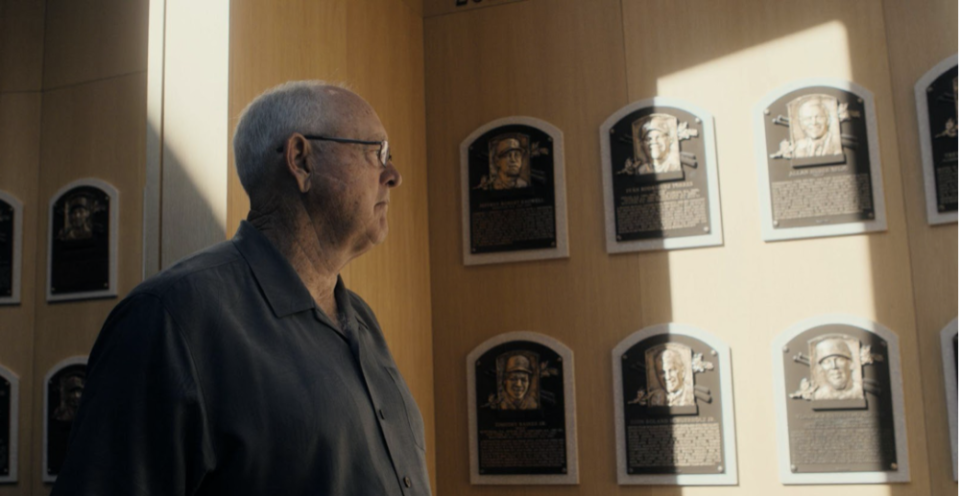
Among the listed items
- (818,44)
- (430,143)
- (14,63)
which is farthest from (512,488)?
(14,63)

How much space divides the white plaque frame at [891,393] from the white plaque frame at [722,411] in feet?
0.51

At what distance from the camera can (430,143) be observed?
3.76m

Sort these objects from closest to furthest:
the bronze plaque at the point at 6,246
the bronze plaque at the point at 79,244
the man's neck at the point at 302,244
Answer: the man's neck at the point at 302,244
the bronze plaque at the point at 6,246
the bronze plaque at the point at 79,244

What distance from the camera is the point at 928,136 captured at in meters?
3.09

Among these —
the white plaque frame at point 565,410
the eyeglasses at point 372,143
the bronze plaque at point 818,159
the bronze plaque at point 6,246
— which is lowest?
the white plaque frame at point 565,410

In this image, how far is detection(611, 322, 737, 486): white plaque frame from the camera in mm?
3180

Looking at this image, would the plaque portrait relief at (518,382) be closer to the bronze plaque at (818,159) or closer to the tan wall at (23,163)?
the bronze plaque at (818,159)

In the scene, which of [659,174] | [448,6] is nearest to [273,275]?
[659,174]

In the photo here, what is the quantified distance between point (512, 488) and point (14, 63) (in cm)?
216

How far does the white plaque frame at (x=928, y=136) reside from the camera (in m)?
3.05

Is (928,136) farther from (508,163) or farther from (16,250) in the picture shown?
(16,250)

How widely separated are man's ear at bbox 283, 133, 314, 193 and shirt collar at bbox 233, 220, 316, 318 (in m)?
0.13

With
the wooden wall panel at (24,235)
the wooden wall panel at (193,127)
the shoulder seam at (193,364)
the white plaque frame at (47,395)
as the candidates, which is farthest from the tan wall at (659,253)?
Result: the shoulder seam at (193,364)

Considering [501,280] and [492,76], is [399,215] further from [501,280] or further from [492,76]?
[492,76]
